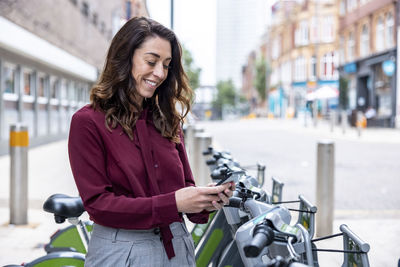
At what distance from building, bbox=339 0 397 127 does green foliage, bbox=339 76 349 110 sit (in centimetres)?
26

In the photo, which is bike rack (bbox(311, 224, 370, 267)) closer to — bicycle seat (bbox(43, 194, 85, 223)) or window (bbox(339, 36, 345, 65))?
bicycle seat (bbox(43, 194, 85, 223))

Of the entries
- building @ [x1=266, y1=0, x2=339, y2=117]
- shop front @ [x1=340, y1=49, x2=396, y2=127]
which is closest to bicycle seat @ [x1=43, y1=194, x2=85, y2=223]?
shop front @ [x1=340, y1=49, x2=396, y2=127]

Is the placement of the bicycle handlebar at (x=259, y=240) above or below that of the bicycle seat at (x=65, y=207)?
above

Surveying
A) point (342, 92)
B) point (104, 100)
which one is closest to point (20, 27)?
point (104, 100)

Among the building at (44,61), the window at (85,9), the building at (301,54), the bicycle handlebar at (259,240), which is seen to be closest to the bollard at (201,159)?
the building at (44,61)

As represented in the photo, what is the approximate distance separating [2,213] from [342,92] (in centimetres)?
Result: 3478

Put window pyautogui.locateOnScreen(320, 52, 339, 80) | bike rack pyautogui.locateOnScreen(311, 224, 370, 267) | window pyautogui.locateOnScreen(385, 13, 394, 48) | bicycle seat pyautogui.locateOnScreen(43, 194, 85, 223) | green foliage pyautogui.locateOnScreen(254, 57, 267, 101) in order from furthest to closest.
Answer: green foliage pyautogui.locateOnScreen(254, 57, 267, 101), window pyautogui.locateOnScreen(320, 52, 339, 80), window pyautogui.locateOnScreen(385, 13, 394, 48), bicycle seat pyautogui.locateOnScreen(43, 194, 85, 223), bike rack pyautogui.locateOnScreen(311, 224, 370, 267)

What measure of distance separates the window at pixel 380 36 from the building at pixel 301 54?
46.3ft

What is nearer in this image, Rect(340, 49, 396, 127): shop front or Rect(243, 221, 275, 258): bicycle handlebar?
Rect(243, 221, 275, 258): bicycle handlebar

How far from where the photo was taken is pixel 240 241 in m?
1.49

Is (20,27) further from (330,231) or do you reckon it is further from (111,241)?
(111,241)

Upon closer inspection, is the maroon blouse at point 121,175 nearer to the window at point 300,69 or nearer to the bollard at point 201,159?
the bollard at point 201,159

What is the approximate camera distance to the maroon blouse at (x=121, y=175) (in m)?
1.64

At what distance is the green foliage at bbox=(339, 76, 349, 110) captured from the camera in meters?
37.6
